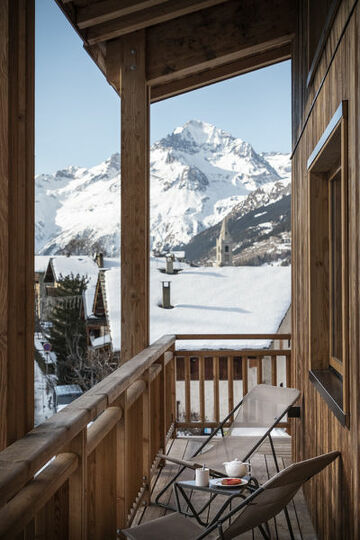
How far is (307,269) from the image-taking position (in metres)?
3.56

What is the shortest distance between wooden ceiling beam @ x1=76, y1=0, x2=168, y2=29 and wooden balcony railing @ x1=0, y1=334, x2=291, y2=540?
7.05 ft

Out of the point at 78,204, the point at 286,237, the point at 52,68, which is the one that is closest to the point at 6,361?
the point at 286,237

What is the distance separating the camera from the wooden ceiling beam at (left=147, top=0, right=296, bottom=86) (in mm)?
4379

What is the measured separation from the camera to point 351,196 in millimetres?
2129

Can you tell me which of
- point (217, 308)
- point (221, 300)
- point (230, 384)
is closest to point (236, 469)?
point (230, 384)

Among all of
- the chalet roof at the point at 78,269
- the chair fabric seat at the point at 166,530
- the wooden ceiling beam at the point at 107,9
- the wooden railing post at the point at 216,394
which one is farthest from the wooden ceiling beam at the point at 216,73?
the chalet roof at the point at 78,269

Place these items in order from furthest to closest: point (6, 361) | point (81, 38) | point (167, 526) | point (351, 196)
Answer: point (81, 38), point (167, 526), point (351, 196), point (6, 361)

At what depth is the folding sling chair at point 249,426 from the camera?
3512mm

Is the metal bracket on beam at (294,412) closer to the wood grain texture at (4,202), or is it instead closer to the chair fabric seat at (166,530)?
the chair fabric seat at (166,530)

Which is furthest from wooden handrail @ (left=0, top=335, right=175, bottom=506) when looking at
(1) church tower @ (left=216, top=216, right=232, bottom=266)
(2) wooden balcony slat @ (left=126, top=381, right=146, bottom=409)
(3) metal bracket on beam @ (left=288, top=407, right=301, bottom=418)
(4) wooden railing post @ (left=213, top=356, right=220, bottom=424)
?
(1) church tower @ (left=216, top=216, right=232, bottom=266)

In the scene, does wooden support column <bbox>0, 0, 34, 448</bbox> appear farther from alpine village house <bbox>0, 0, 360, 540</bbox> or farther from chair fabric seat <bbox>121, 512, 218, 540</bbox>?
chair fabric seat <bbox>121, 512, 218, 540</bbox>

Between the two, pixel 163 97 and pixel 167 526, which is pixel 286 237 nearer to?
pixel 163 97

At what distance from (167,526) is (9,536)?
128 centimetres

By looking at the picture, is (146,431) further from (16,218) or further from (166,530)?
(16,218)
